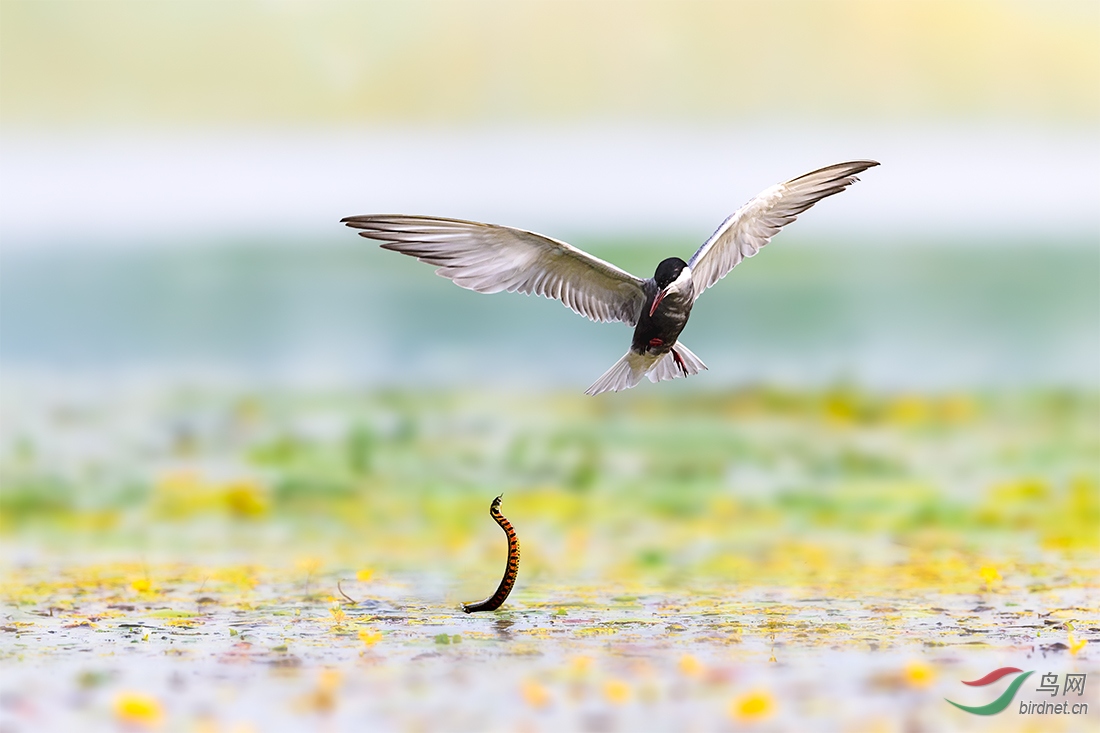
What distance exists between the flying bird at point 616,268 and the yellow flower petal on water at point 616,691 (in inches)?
46.0

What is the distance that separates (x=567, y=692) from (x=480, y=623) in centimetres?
87

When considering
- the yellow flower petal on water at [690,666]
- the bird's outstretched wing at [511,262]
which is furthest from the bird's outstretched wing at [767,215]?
the yellow flower petal on water at [690,666]

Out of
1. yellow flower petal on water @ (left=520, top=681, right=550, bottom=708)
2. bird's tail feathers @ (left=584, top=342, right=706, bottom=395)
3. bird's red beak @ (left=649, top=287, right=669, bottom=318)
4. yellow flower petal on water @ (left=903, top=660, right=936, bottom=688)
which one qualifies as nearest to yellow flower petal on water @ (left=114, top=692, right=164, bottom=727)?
yellow flower petal on water @ (left=520, top=681, right=550, bottom=708)

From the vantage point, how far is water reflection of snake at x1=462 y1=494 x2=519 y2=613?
4699 mm

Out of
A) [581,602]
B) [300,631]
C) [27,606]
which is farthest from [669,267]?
[27,606]

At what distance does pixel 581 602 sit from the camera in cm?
502

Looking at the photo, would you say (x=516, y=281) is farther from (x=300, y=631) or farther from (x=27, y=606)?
(x=27, y=606)

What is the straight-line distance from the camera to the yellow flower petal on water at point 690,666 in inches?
158

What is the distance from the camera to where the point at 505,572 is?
4.80 meters

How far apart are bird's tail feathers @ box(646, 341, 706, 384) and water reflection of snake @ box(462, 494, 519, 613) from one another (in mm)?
759

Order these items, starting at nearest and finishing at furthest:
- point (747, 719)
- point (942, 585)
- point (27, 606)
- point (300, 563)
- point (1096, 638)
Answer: point (747, 719)
point (1096, 638)
point (27, 606)
point (942, 585)
point (300, 563)

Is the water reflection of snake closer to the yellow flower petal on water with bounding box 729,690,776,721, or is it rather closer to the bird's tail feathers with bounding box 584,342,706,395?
the bird's tail feathers with bounding box 584,342,706,395

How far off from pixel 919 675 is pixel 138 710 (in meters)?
2.29

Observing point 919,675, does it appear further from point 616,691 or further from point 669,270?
point 669,270
